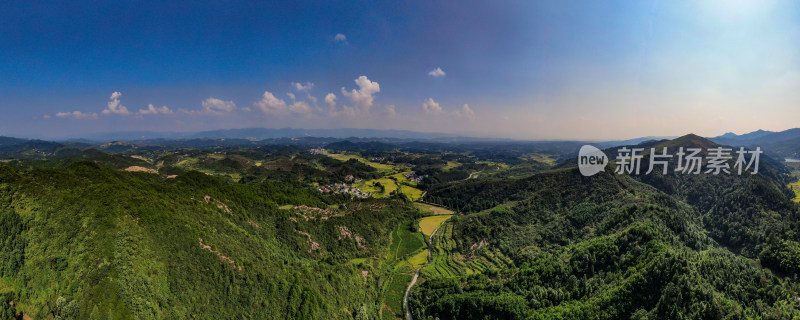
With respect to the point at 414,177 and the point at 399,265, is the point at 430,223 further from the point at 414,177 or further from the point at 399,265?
the point at 414,177

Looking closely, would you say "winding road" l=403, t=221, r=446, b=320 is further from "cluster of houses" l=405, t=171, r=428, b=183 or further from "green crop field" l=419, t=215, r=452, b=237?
"cluster of houses" l=405, t=171, r=428, b=183

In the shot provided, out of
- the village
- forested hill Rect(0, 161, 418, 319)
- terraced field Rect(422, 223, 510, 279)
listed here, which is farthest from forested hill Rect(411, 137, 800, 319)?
the village

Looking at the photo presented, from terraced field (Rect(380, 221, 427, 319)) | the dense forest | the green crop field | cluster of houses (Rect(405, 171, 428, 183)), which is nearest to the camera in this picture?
the dense forest

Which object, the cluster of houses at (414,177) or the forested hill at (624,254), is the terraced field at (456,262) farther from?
the cluster of houses at (414,177)

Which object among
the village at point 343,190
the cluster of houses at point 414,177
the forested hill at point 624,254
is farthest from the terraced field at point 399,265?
the cluster of houses at point 414,177

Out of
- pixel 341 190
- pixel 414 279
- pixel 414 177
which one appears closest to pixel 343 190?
pixel 341 190

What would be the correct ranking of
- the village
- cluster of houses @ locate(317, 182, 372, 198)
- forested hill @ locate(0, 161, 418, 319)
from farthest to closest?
cluster of houses @ locate(317, 182, 372, 198) → the village → forested hill @ locate(0, 161, 418, 319)

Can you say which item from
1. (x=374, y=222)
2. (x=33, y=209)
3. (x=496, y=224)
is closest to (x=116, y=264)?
(x=33, y=209)
